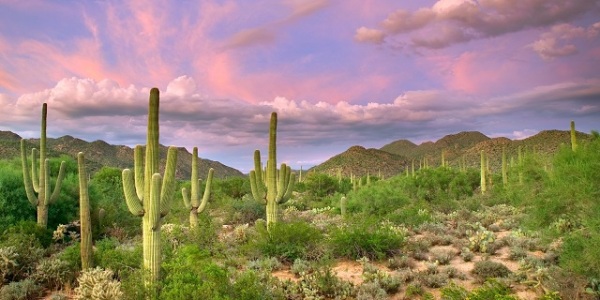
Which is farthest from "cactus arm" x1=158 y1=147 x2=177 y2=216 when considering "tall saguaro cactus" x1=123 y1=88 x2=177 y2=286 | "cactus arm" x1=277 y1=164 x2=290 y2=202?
"cactus arm" x1=277 y1=164 x2=290 y2=202

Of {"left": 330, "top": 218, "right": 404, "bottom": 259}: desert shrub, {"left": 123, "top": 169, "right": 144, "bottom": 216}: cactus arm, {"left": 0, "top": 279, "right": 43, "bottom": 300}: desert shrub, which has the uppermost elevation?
{"left": 123, "top": 169, "right": 144, "bottom": 216}: cactus arm

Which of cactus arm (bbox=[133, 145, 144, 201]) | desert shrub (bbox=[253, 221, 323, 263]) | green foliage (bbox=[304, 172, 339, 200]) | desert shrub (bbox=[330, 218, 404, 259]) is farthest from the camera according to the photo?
green foliage (bbox=[304, 172, 339, 200])

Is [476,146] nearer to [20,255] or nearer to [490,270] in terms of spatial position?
[490,270]

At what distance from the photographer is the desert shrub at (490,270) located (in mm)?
11414

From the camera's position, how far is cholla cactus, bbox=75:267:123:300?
9634mm

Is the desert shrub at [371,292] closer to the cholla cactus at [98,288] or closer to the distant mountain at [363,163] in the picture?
the cholla cactus at [98,288]

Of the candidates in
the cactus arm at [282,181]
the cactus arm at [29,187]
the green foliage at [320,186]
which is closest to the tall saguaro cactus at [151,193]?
the cactus arm at [282,181]

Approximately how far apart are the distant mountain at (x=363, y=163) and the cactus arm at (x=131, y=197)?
5825 centimetres

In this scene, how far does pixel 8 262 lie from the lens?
37.6 feet

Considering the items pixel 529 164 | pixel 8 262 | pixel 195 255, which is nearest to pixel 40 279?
pixel 8 262

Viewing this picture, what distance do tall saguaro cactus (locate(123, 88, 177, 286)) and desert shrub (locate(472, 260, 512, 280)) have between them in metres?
7.82

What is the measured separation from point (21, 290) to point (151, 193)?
13.0 ft

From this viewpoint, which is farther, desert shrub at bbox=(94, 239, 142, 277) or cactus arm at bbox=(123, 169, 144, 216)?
desert shrub at bbox=(94, 239, 142, 277)

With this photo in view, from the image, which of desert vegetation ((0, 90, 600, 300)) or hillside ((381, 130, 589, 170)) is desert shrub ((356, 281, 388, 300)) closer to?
desert vegetation ((0, 90, 600, 300))
